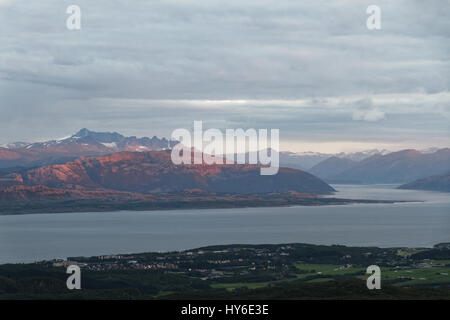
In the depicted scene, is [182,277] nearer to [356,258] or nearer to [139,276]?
[139,276]

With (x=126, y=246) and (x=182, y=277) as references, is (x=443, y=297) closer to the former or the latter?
(x=182, y=277)

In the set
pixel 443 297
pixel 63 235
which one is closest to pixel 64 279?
pixel 443 297

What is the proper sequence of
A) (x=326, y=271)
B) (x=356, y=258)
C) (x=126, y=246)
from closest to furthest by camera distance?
(x=326, y=271)
(x=356, y=258)
(x=126, y=246)

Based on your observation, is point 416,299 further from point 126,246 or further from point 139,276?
point 126,246
